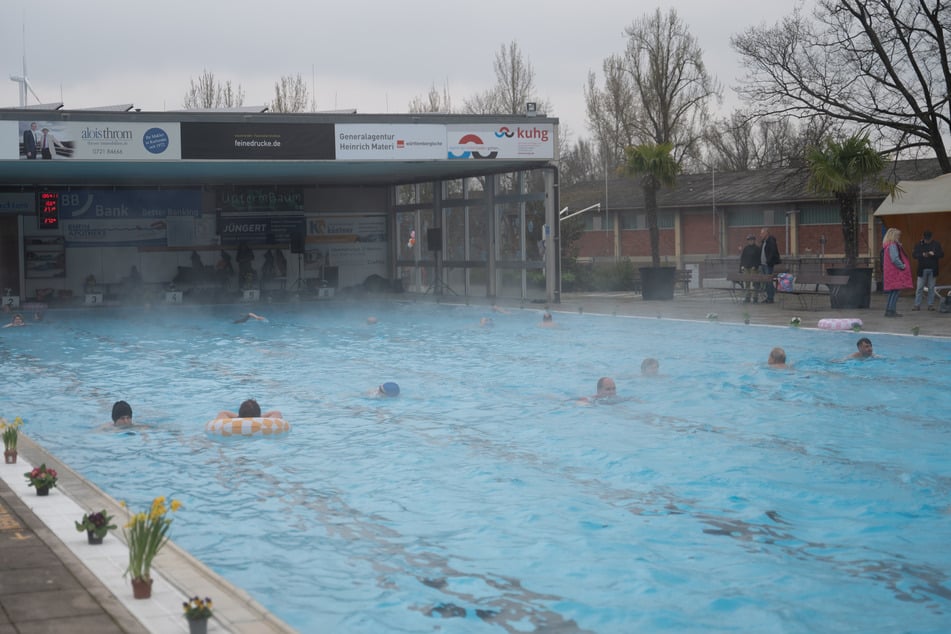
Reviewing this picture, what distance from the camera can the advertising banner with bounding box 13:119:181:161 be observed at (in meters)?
21.8

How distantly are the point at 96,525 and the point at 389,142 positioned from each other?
760 inches

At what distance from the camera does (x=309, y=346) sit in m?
19.0

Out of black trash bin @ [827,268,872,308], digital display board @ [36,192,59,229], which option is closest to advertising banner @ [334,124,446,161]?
black trash bin @ [827,268,872,308]

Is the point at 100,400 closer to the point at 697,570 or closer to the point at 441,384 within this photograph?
the point at 441,384

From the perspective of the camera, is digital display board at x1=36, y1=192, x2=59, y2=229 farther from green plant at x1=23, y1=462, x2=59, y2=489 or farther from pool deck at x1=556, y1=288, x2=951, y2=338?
green plant at x1=23, y1=462, x2=59, y2=489

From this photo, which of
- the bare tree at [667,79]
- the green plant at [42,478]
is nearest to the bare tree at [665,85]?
the bare tree at [667,79]

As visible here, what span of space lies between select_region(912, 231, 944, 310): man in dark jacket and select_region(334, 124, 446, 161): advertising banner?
1077cm

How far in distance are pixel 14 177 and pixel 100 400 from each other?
16427 mm

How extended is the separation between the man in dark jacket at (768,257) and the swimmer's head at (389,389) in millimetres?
13316

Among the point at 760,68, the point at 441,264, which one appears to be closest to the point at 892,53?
the point at 760,68

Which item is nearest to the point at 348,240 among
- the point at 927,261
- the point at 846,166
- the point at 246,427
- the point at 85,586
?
the point at 846,166

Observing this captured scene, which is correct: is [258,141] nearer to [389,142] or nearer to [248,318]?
[389,142]

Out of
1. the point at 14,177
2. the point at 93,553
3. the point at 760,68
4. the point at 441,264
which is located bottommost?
the point at 93,553

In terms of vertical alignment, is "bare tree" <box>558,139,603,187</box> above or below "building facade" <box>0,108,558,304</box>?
above
